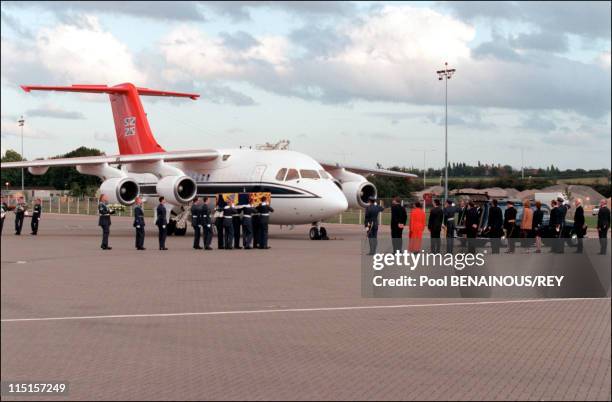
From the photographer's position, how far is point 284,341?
32.6 feet

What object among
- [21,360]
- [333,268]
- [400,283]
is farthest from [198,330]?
[333,268]

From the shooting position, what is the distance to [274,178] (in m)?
29.7

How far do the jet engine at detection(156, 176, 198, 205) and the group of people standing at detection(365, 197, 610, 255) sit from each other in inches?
368

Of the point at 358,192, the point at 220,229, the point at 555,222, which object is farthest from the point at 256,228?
the point at 555,222

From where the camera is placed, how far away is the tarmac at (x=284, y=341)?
303 inches

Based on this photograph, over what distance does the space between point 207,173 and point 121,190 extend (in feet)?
10.8

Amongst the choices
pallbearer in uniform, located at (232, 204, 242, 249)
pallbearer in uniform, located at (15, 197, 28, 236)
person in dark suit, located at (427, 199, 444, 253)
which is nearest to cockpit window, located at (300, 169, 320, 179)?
pallbearer in uniform, located at (232, 204, 242, 249)

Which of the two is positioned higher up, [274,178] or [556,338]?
[274,178]

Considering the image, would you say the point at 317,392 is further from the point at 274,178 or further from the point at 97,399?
the point at 274,178

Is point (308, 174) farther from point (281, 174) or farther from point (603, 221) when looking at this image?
point (603, 221)

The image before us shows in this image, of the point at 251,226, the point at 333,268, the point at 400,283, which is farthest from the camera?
the point at 251,226

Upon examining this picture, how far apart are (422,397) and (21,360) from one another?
3.87 metres

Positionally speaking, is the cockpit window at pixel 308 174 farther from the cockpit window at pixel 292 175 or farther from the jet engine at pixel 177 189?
the jet engine at pixel 177 189

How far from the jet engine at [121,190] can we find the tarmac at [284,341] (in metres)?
15.1
